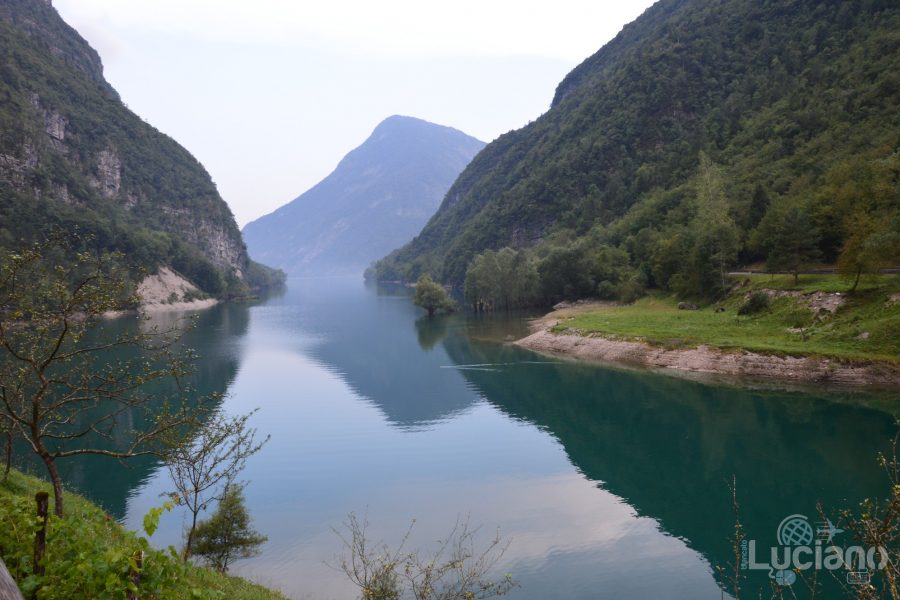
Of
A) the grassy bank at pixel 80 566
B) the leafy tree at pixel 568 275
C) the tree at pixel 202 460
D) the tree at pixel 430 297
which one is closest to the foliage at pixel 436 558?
the tree at pixel 202 460

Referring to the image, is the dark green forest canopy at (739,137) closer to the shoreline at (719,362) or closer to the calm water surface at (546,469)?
the shoreline at (719,362)

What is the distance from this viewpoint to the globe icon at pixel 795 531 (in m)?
25.1

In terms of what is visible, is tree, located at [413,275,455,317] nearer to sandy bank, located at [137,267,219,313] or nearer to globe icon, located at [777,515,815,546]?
sandy bank, located at [137,267,219,313]

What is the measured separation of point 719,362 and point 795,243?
23267 mm

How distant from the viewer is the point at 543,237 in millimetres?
178000

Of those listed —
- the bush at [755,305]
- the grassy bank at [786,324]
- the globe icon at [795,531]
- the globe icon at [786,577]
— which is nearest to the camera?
the globe icon at [786,577]

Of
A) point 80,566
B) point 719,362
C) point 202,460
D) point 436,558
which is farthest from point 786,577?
point 719,362

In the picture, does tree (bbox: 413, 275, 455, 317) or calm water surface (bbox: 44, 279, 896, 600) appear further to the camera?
tree (bbox: 413, 275, 455, 317)

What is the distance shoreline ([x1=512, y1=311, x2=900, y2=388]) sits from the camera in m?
48.7

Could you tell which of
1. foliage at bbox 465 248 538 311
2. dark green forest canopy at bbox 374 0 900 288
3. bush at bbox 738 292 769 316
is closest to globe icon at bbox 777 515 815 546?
bush at bbox 738 292 769 316

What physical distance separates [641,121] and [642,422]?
6080 inches

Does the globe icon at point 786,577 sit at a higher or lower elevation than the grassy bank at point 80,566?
lower

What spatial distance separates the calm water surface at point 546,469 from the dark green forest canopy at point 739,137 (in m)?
34.8

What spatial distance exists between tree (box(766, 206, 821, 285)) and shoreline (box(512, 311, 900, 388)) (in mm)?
18376
